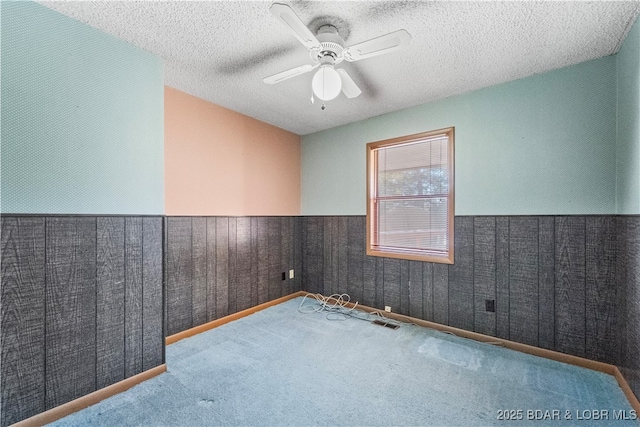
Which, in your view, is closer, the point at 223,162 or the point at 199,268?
the point at 199,268

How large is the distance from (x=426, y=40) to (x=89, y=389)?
328 centimetres

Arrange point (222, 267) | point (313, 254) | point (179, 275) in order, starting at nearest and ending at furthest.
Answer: point (179, 275)
point (222, 267)
point (313, 254)

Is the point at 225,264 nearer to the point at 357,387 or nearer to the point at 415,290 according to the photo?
the point at 357,387

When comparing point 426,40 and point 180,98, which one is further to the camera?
point 180,98

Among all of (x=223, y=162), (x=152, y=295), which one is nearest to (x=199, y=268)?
(x=152, y=295)

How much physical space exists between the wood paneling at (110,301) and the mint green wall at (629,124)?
343cm

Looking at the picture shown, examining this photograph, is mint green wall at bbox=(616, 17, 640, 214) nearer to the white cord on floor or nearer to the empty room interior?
the empty room interior

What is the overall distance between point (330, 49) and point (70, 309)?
7.54 ft

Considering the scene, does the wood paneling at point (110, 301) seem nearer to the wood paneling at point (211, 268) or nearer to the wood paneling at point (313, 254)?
the wood paneling at point (211, 268)

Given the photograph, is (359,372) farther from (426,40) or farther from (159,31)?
(159,31)

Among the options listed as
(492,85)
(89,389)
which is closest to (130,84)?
(89,389)

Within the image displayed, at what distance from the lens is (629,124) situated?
6.15 ft

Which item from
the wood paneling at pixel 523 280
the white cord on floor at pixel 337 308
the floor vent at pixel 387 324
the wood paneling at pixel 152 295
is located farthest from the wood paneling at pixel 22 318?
the wood paneling at pixel 523 280

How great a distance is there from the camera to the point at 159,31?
1871 millimetres
